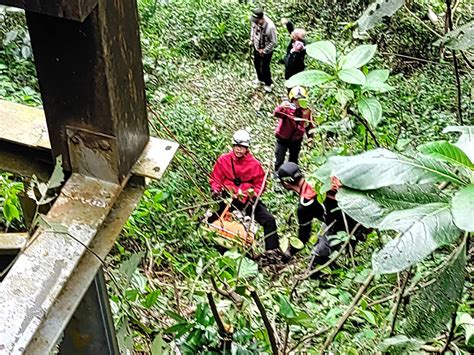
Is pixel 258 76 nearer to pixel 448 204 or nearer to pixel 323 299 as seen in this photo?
pixel 323 299

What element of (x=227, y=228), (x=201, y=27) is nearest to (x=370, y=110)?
(x=227, y=228)

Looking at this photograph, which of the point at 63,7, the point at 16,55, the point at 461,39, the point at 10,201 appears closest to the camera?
the point at 63,7

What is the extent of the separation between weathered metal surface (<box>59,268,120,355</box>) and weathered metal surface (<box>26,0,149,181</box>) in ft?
1.12

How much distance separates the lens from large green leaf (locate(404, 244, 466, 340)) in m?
1.28

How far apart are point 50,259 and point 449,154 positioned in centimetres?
68

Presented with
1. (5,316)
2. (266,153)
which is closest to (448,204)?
(5,316)

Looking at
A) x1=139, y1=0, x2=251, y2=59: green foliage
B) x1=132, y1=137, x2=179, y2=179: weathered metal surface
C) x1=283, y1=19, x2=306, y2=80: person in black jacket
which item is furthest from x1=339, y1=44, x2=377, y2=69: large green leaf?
x1=139, y1=0, x2=251, y2=59: green foliage

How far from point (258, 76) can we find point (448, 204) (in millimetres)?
7946

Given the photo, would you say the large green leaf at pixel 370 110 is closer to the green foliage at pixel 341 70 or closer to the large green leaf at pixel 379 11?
the green foliage at pixel 341 70

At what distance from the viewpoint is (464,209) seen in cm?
100

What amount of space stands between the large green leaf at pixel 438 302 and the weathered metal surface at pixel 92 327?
66 centimetres

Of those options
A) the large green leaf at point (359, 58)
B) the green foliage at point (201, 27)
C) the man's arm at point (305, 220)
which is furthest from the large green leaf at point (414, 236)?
the green foliage at point (201, 27)

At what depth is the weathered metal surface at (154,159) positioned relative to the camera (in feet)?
4.00

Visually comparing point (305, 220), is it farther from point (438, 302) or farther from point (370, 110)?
point (438, 302)
